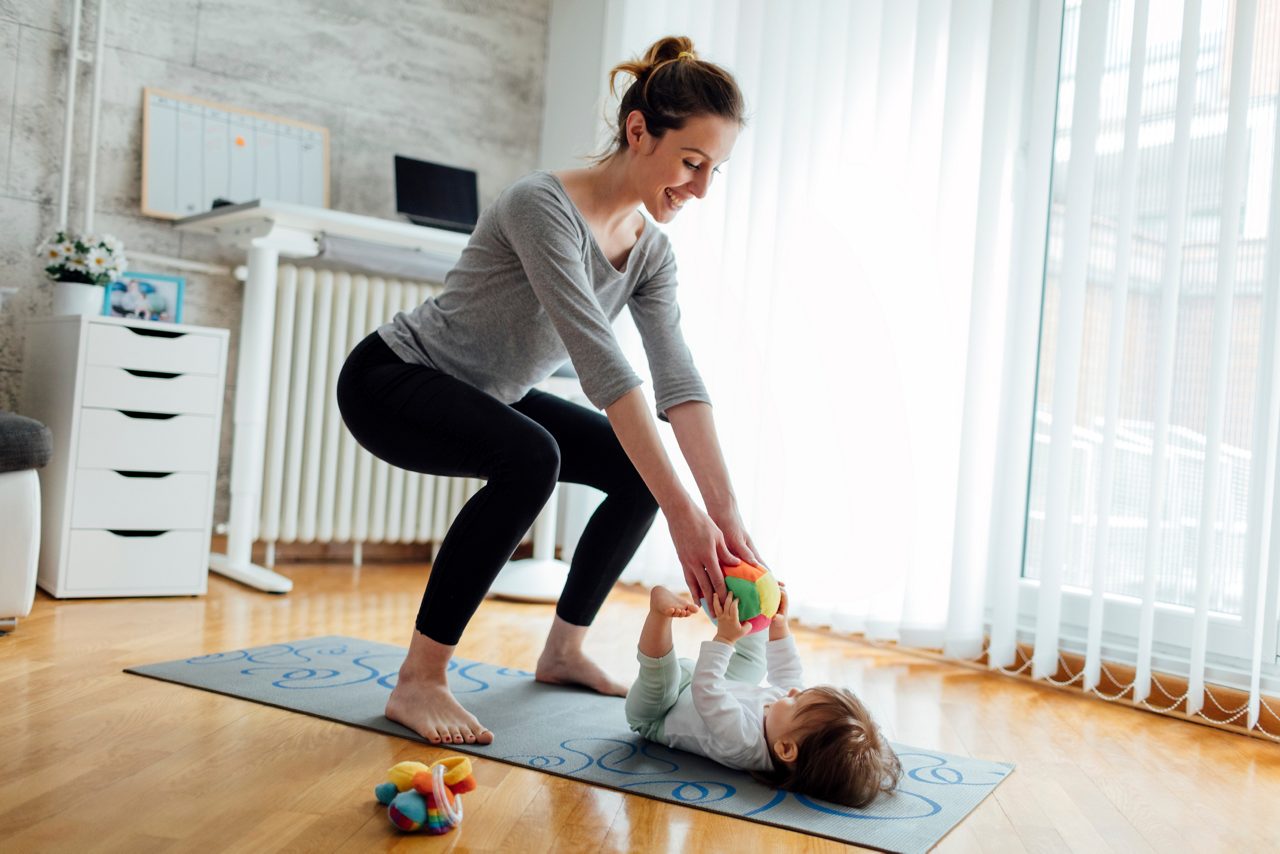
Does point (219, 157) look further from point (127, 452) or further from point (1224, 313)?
point (1224, 313)

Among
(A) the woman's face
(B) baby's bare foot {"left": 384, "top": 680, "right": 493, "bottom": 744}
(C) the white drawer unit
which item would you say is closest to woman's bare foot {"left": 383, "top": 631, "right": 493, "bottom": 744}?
(B) baby's bare foot {"left": 384, "top": 680, "right": 493, "bottom": 744}

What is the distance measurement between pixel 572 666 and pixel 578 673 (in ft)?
0.05

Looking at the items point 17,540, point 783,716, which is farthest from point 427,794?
point 17,540

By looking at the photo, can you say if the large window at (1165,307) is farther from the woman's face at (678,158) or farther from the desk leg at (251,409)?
the desk leg at (251,409)

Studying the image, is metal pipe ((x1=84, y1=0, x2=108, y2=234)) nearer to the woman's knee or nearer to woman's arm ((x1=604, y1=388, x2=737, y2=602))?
the woman's knee

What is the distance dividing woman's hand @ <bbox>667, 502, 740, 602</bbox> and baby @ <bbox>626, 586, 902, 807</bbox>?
0.12 feet

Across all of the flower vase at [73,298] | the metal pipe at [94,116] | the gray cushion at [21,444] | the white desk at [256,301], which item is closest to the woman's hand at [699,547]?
the gray cushion at [21,444]

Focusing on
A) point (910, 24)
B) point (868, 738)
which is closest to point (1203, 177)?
point (910, 24)

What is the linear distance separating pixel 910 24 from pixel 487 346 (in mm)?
1547

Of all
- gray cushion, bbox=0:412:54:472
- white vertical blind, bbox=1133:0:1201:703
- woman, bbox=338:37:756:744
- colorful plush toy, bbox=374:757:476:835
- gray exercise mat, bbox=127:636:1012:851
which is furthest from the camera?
white vertical blind, bbox=1133:0:1201:703

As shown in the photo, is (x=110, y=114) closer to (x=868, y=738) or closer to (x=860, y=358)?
(x=860, y=358)

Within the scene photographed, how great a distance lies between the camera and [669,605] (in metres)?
1.57

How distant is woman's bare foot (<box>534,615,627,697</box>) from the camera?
1.96m

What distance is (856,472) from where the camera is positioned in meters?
2.75
